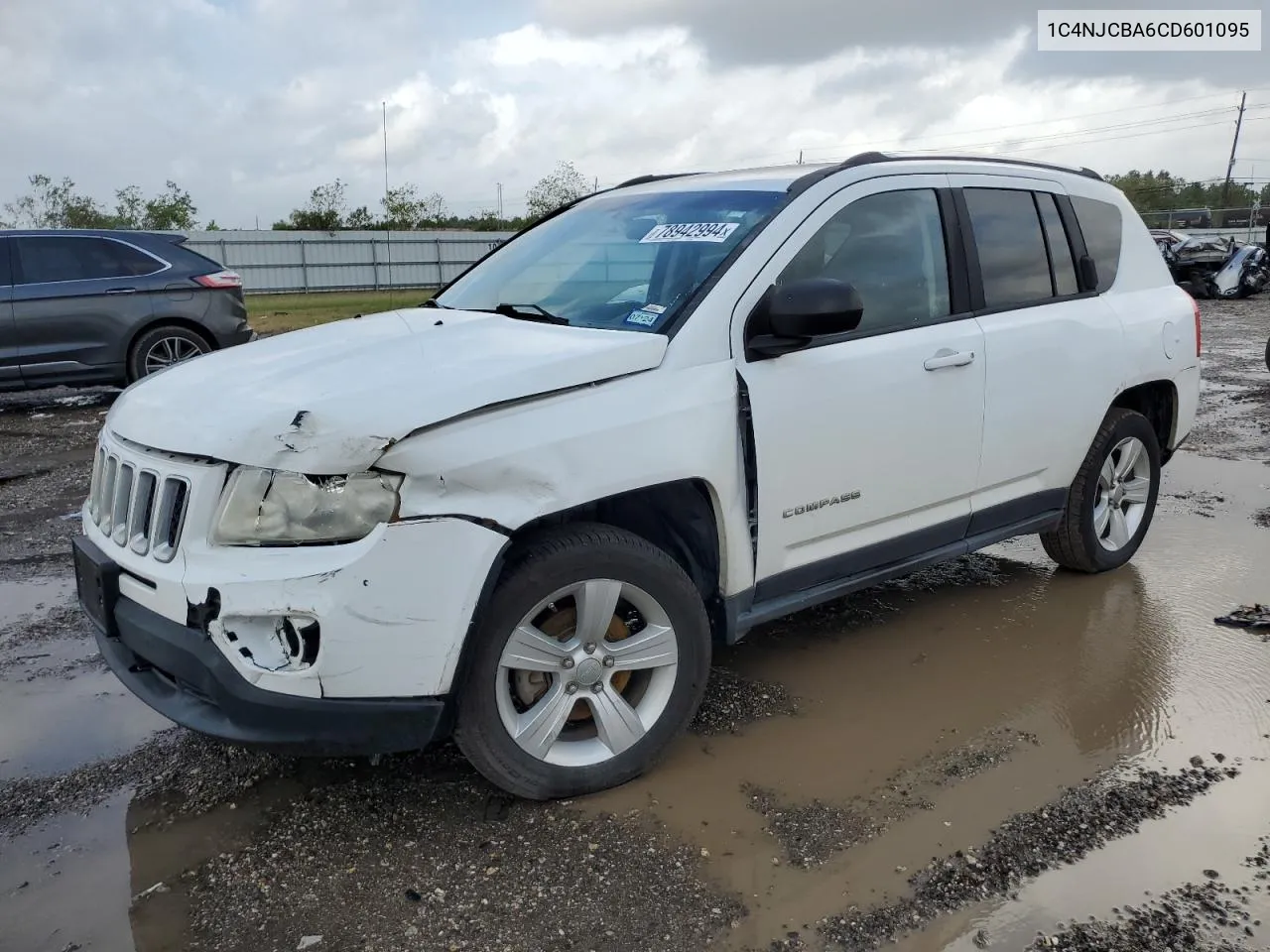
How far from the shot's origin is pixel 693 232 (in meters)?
3.56

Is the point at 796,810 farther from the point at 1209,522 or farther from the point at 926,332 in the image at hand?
the point at 1209,522

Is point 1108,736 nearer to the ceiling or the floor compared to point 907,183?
nearer to the floor

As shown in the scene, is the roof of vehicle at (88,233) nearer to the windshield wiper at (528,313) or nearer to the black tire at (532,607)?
the windshield wiper at (528,313)

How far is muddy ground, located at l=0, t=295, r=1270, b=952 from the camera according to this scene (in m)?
2.52

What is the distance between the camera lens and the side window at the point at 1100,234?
4555mm

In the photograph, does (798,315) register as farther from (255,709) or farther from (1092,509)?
(1092,509)

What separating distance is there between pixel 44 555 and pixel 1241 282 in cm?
2204

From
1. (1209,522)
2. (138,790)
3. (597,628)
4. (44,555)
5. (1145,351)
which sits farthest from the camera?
(1209,522)

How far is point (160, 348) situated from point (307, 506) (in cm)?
846

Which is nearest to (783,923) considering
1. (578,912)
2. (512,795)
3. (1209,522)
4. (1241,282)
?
(578,912)

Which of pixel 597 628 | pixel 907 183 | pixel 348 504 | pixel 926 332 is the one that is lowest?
pixel 597 628

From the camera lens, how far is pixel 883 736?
11.2ft

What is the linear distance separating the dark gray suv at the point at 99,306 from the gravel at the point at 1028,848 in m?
9.18

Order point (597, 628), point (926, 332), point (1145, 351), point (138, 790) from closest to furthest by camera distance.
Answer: point (597, 628) < point (138, 790) < point (926, 332) < point (1145, 351)
